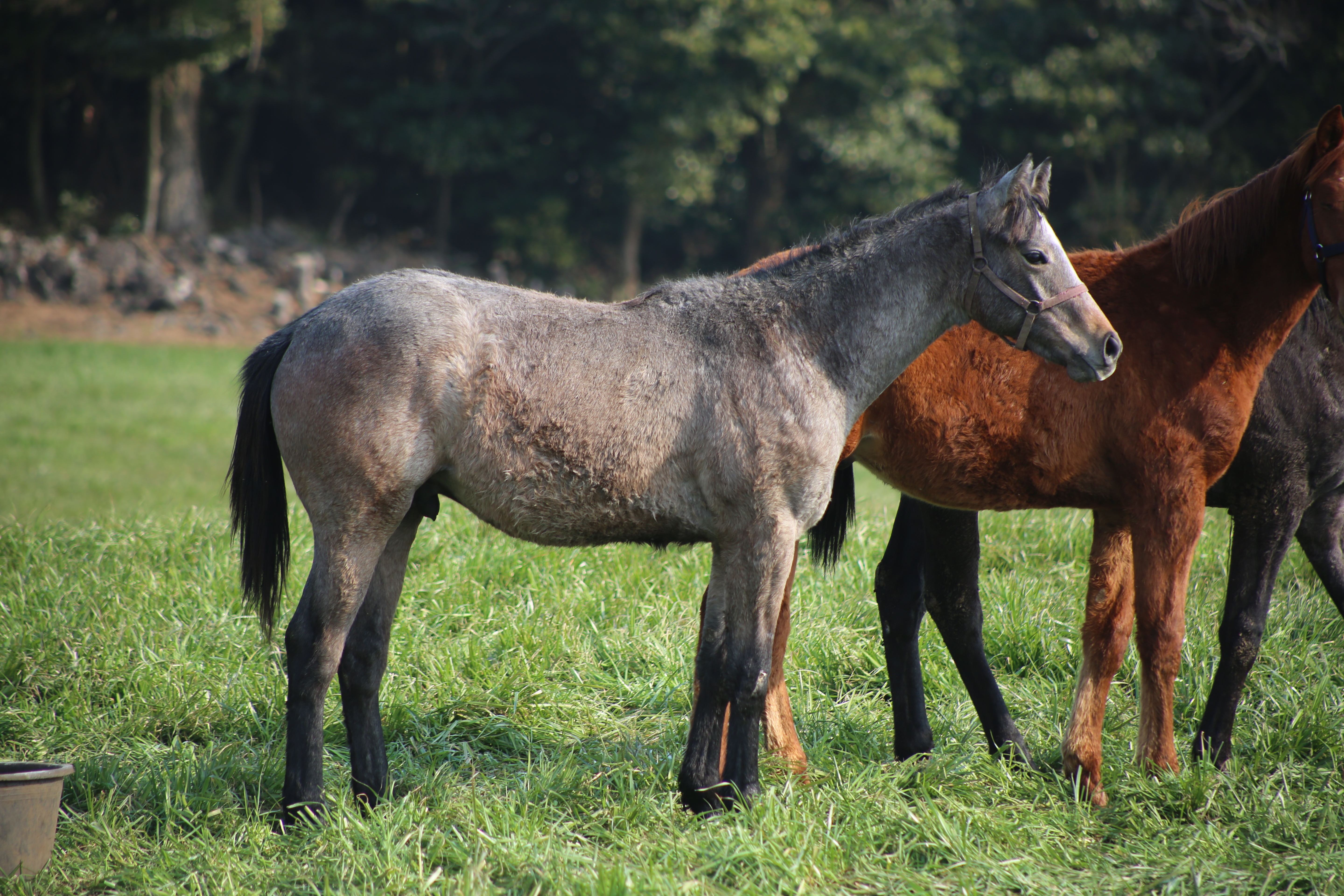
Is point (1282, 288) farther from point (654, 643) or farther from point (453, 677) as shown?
point (453, 677)

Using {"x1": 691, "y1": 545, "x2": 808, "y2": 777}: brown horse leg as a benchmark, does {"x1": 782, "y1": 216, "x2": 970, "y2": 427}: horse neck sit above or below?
above

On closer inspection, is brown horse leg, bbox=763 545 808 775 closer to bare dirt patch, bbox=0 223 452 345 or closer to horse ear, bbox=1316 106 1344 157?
horse ear, bbox=1316 106 1344 157

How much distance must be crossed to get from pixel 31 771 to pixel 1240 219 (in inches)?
181

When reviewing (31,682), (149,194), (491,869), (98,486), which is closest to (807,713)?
(491,869)

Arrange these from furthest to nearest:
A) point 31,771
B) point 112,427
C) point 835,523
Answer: point 112,427, point 835,523, point 31,771

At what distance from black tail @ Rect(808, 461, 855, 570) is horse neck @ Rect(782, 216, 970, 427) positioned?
0.87 meters

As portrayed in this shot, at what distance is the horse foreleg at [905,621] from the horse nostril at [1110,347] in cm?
104

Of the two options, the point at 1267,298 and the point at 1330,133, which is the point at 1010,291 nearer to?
the point at 1267,298

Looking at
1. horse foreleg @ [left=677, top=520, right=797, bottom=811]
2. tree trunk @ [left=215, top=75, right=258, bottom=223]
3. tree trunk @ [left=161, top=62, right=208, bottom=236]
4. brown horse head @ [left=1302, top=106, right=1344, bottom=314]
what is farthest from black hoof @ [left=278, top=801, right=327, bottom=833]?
tree trunk @ [left=215, top=75, right=258, bottom=223]

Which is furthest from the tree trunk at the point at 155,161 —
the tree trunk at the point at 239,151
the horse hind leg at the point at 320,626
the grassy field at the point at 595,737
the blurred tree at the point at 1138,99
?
the horse hind leg at the point at 320,626

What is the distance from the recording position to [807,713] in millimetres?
4352

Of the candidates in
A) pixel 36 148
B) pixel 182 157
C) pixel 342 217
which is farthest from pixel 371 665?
pixel 342 217

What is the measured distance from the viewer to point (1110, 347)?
10.5ft

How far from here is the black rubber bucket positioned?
9.80 ft
